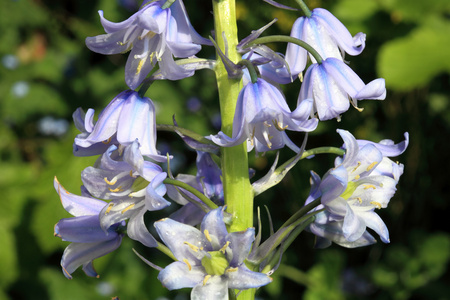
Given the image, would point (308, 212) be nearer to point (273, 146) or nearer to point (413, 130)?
point (273, 146)

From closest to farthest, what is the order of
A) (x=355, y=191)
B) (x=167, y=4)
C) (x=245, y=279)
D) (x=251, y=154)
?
(x=245, y=279) < (x=167, y=4) < (x=355, y=191) < (x=251, y=154)

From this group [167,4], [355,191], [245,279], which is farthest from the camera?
[355,191]

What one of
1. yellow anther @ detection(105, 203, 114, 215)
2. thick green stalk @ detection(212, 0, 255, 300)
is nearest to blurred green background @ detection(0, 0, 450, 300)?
thick green stalk @ detection(212, 0, 255, 300)

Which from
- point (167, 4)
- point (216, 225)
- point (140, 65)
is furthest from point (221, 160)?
point (167, 4)

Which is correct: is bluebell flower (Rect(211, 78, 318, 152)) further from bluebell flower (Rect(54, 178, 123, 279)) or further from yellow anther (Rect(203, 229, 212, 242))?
bluebell flower (Rect(54, 178, 123, 279))

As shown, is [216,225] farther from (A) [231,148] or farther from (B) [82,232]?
(B) [82,232]

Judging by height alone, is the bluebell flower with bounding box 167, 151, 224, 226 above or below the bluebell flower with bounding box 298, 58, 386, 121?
below

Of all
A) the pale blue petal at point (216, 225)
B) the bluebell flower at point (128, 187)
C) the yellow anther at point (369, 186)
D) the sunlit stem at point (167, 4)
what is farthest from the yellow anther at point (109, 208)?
the yellow anther at point (369, 186)
